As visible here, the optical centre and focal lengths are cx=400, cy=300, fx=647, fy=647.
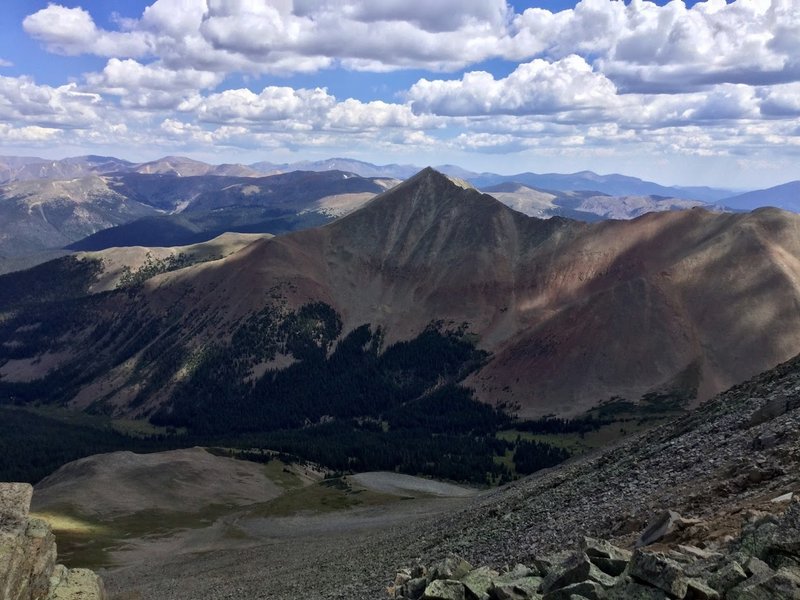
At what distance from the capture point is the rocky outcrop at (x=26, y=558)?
44.2m

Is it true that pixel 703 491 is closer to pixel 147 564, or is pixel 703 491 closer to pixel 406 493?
pixel 147 564

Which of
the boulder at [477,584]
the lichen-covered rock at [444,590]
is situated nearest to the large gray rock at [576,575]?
the boulder at [477,584]

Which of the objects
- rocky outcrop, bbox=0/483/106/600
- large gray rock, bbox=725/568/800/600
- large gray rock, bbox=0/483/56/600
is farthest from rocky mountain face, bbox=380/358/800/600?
large gray rock, bbox=0/483/56/600

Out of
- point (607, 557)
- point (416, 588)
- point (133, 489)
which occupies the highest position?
point (607, 557)

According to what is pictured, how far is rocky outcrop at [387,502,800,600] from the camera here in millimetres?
25625

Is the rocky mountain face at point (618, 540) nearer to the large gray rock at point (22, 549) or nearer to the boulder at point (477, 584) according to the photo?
the boulder at point (477, 584)

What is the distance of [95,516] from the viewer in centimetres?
15812

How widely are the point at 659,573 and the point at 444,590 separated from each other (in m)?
11.2

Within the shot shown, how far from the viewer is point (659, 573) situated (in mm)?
26969

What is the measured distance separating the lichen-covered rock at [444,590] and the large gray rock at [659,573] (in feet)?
29.5

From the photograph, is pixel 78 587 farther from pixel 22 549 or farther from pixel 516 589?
pixel 516 589

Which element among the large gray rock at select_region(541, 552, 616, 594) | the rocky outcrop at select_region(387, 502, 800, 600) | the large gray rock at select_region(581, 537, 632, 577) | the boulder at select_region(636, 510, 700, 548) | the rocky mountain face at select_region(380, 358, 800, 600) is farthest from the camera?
the boulder at select_region(636, 510, 700, 548)

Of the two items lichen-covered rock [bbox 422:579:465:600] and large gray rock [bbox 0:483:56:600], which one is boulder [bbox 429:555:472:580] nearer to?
lichen-covered rock [bbox 422:579:465:600]

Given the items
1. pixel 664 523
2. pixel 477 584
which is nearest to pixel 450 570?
pixel 477 584
